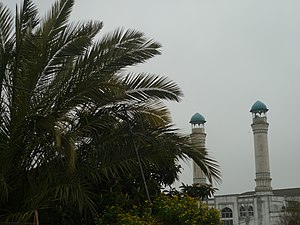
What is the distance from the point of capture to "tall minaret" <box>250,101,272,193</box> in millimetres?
34000

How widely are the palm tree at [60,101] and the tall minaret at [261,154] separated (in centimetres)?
2703

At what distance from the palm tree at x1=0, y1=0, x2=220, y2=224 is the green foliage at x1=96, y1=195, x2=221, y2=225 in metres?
0.32

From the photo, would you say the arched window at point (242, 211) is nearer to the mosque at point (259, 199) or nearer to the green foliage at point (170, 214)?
the mosque at point (259, 199)

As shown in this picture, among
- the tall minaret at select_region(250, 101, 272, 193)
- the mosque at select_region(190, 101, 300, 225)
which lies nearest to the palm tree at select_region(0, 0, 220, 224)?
the mosque at select_region(190, 101, 300, 225)

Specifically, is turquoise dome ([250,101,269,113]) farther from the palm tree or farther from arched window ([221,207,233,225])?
the palm tree

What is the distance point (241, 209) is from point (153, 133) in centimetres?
2852

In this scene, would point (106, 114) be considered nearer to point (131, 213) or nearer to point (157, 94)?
point (157, 94)

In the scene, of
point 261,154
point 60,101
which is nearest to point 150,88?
point 60,101

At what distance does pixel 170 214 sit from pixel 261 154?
27257 mm

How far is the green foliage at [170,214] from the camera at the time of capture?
7.75 m

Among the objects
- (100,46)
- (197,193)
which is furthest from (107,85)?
(197,193)

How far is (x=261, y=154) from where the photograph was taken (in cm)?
3416

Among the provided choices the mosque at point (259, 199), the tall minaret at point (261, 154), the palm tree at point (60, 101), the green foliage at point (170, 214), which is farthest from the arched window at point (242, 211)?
the palm tree at point (60, 101)

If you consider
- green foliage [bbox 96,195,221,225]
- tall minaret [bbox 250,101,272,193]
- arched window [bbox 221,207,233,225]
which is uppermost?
tall minaret [bbox 250,101,272,193]
